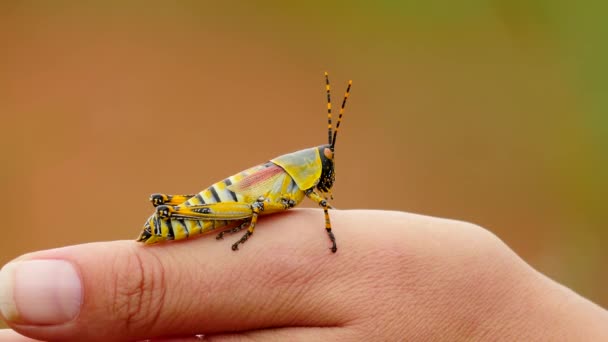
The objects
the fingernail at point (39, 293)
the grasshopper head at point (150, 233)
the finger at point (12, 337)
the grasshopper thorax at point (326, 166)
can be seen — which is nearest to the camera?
the fingernail at point (39, 293)

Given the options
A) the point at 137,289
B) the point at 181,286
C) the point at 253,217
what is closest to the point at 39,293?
the point at 137,289

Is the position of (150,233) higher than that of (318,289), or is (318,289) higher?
(150,233)

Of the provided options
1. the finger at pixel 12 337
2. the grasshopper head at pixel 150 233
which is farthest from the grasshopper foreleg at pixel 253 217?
the finger at pixel 12 337

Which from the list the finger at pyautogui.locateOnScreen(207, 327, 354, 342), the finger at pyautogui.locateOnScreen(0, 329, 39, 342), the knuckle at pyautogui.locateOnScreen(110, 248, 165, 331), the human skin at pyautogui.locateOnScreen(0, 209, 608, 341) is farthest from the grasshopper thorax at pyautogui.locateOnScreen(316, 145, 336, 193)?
the finger at pyautogui.locateOnScreen(0, 329, 39, 342)

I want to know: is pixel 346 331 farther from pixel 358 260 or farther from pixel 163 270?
pixel 163 270

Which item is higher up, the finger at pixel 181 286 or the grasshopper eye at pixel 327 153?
the grasshopper eye at pixel 327 153

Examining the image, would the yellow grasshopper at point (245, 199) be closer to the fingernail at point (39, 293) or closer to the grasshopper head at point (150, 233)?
the grasshopper head at point (150, 233)

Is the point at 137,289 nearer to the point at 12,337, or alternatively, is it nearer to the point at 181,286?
the point at 181,286

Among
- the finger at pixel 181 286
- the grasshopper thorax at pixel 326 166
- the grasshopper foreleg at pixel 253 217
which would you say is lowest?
the finger at pixel 181 286
